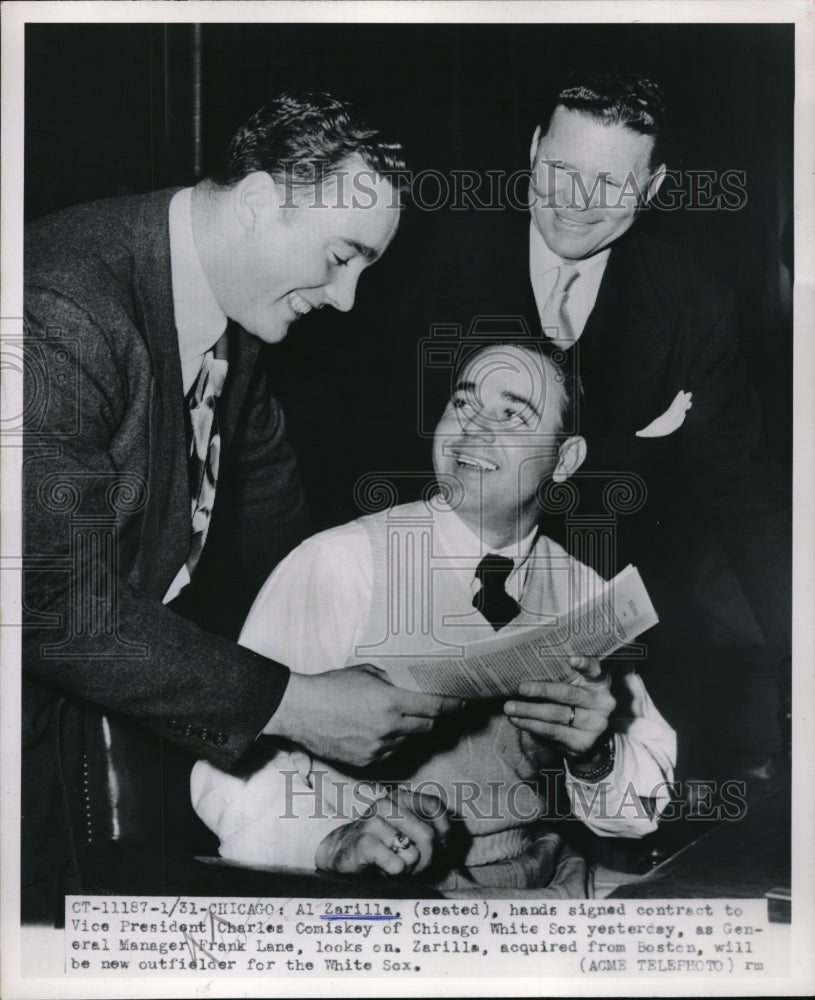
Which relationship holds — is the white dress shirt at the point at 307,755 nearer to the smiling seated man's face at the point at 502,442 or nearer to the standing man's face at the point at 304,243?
the smiling seated man's face at the point at 502,442

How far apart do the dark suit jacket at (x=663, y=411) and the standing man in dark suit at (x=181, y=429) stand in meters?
0.19

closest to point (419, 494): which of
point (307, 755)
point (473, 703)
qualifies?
point (473, 703)

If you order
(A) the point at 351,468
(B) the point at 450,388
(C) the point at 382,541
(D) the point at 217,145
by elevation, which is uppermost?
(D) the point at 217,145

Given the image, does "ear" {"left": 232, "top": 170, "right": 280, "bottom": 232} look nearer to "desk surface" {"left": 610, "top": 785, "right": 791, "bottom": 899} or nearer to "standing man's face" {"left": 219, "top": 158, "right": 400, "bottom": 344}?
"standing man's face" {"left": 219, "top": 158, "right": 400, "bottom": 344}

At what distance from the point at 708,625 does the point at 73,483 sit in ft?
3.53

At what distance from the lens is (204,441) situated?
65.6 inches

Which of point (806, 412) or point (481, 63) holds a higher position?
point (481, 63)

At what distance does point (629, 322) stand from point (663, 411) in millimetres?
158

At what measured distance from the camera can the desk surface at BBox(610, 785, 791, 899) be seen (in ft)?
5.52

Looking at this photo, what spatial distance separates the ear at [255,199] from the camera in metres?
1.66

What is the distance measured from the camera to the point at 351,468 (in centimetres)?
167

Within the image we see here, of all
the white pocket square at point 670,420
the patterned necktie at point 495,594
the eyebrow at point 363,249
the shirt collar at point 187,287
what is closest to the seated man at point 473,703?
the patterned necktie at point 495,594

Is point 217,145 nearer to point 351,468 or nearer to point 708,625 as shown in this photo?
point 351,468

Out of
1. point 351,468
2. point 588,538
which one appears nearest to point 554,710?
point 588,538
